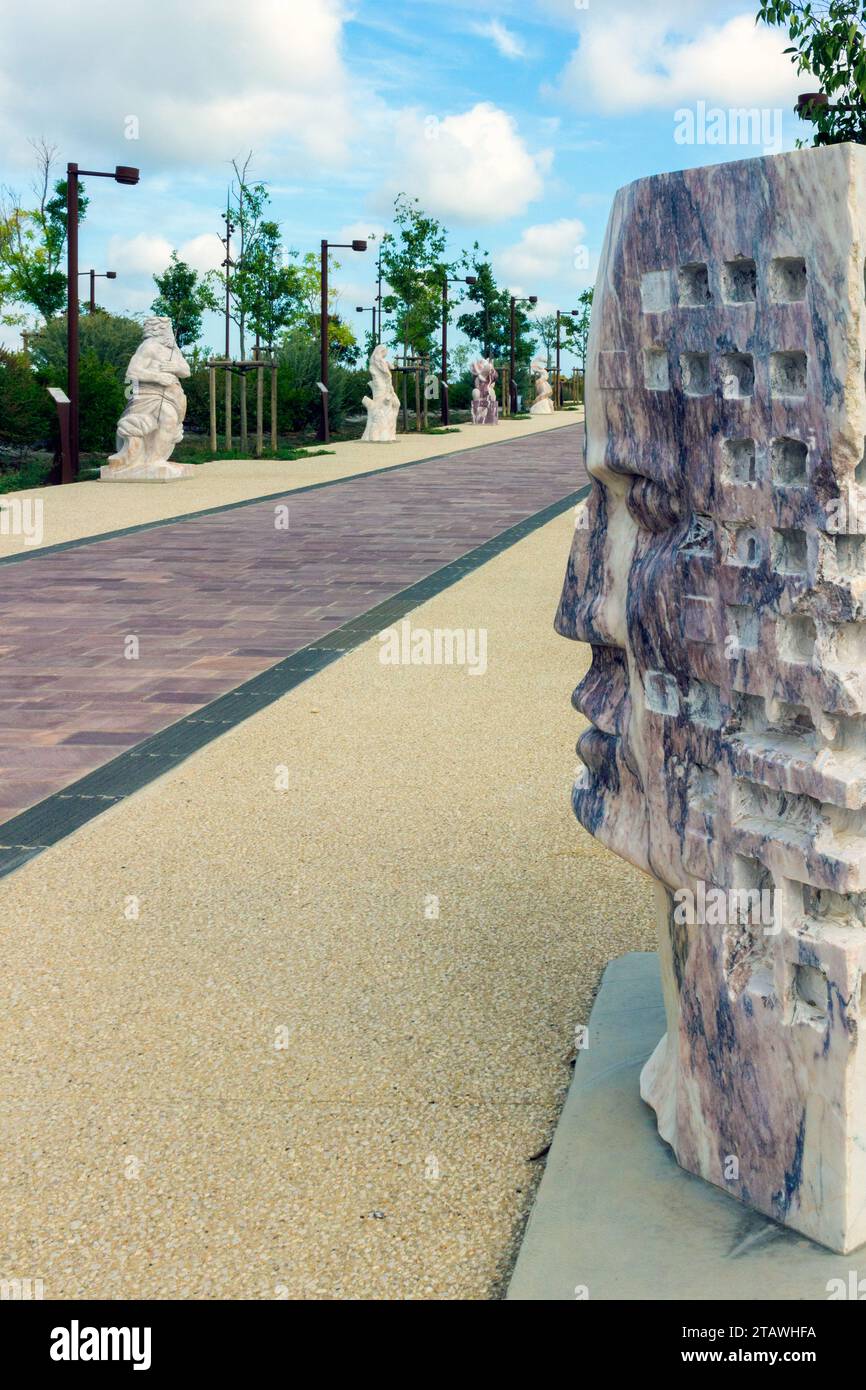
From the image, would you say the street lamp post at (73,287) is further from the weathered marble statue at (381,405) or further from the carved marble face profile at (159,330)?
the weathered marble statue at (381,405)

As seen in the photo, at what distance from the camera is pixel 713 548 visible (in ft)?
8.07

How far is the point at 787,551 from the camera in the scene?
2.38m

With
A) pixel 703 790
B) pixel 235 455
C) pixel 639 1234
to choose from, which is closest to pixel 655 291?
pixel 703 790

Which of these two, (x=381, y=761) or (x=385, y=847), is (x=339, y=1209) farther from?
(x=381, y=761)

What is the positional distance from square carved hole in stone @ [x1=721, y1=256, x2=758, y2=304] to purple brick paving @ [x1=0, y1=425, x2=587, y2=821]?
3599 millimetres

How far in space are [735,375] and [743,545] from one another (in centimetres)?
28

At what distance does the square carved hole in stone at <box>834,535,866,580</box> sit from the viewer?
2.31 meters

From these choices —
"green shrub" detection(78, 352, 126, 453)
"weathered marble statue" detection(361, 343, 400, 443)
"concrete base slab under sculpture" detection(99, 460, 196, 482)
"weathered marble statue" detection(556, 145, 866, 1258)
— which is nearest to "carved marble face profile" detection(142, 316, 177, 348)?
"concrete base slab under sculpture" detection(99, 460, 196, 482)

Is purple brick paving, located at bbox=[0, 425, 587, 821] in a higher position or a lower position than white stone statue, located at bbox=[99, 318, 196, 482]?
lower

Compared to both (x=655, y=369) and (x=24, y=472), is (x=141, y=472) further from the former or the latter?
(x=655, y=369)

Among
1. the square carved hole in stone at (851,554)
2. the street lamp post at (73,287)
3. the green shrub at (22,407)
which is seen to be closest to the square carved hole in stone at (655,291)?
the square carved hole in stone at (851,554)

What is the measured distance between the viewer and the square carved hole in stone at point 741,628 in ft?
7.91

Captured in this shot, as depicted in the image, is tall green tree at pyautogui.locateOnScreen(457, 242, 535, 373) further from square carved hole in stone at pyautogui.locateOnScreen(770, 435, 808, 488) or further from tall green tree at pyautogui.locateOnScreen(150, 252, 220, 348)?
square carved hole in stone at pyautogui.locateOnScreen(770, 435, 808, 488)

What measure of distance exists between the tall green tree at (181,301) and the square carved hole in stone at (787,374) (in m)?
40.4
